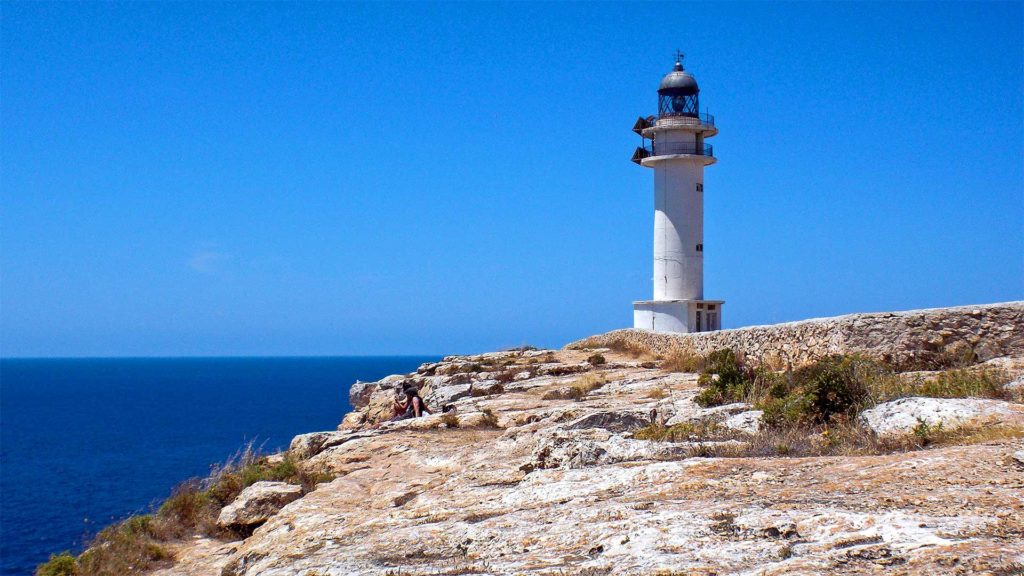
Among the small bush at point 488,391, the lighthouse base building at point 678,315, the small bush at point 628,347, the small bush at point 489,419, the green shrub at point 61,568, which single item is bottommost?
the green shrub at point 61,568

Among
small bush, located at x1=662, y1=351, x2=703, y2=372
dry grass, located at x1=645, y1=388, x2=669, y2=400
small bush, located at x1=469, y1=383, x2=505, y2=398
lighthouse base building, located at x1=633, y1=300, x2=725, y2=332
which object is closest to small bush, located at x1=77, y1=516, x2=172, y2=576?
dry grass, located at x1=645, y1=388, x2=669, y2=400

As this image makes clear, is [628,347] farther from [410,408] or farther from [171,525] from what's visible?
[171,525]

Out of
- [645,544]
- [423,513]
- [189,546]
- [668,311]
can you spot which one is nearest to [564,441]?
[423,513]

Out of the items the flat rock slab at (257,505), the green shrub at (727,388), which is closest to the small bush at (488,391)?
the green shrub at (727,388)

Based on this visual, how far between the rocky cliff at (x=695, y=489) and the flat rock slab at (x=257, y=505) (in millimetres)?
72

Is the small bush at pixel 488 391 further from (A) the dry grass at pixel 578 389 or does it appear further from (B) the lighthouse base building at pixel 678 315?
(B) the lighthouse base building at pixel 678 315

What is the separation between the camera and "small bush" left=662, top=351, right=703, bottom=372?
1870 cm

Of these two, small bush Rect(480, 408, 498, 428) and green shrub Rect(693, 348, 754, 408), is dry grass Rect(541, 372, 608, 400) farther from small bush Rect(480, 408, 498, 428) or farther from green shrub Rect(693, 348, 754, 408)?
green shrub Rect(693, 348, 754, 408)

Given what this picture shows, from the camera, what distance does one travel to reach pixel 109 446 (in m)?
61.4

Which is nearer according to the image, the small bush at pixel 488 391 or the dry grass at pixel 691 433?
the dry grass at pixel 691 433

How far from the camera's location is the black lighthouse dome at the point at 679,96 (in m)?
37.9

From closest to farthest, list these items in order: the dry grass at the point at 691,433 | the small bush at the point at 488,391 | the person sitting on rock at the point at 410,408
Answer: the dry grass at the point at 691,433, the person sitting on rock at the point at 410,408, the small bush at the point at 488,391

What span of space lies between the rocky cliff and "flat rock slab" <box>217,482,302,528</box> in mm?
72

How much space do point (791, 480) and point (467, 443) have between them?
21.1 ft
